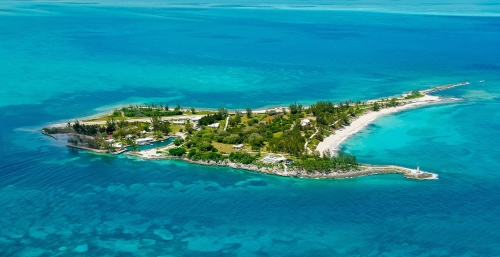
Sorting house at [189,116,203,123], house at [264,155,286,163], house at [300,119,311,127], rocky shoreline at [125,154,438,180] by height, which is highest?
house at [189,116,203,123]

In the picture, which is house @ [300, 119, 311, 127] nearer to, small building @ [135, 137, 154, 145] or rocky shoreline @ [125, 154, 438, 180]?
rocky shoreline @ [125, 154, 438, 180]

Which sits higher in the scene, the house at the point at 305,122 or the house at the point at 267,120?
the house at the point at 267,120

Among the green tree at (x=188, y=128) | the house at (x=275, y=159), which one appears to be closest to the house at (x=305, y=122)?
the house at (x=275, y=159)

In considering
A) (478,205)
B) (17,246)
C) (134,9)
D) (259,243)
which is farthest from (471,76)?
(134,9)

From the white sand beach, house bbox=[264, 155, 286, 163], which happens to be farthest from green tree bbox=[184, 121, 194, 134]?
the white sand beach

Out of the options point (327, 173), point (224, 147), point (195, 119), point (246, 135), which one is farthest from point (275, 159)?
point (195, 119)

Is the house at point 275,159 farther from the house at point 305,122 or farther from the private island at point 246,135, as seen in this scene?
the house at point 305,122
